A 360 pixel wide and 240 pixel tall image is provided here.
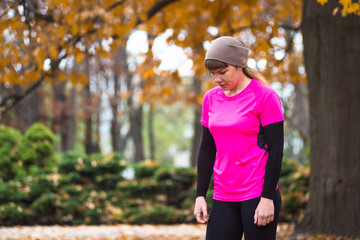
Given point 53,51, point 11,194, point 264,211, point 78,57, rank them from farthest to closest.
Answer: point 11,194, point 78,57, point 53,51, point 264,211

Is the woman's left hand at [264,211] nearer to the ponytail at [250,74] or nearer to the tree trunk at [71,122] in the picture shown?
the ponytail at [250,74]

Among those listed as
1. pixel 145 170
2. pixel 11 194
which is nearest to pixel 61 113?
pixel 145 170

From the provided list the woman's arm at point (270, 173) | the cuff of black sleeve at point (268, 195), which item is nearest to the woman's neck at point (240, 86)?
the woman's arm at point (270, 173)

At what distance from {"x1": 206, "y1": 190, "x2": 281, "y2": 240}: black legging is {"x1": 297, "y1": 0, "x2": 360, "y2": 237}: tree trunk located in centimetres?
391

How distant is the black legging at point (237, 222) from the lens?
2.69 metres

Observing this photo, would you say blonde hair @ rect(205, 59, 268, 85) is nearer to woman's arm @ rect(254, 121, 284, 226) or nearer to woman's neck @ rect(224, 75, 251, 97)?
woman's neck @ rect(224, 75, 251, 97)

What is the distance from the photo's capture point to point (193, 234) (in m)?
8.07

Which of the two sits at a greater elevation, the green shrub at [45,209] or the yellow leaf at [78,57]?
the yellow leaf at [78,57]

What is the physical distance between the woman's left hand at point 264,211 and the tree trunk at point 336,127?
13.2 ft

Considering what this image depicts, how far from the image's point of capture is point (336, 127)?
641cm

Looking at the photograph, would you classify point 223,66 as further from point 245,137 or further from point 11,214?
point 11,214

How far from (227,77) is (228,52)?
0.13m

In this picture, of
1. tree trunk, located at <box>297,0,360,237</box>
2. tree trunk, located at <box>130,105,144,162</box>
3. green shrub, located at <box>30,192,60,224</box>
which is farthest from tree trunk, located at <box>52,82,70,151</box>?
tree trunk, located at <box>297,0,360,237</box>

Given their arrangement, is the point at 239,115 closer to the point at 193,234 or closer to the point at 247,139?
the point at 247,139
